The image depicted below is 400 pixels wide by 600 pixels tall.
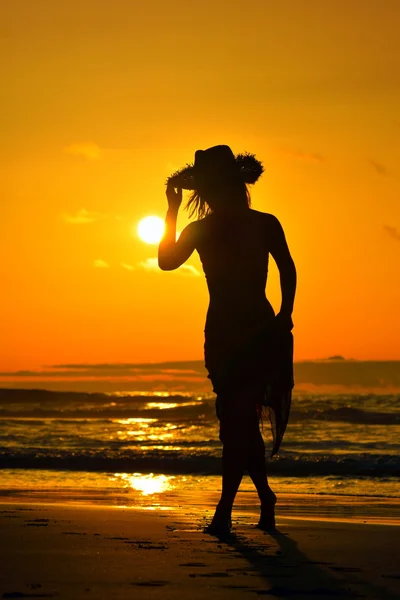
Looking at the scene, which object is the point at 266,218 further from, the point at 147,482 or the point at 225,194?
the point at 147,482

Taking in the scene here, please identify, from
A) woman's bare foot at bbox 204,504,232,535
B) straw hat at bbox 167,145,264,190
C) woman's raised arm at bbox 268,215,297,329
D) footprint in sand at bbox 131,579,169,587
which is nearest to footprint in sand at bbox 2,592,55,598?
footprint in sand at bbox 131,579,169,587

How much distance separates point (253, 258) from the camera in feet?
17.8

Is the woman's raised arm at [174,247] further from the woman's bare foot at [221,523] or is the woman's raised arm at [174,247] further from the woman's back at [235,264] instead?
the woman's bare foot at [221,523]

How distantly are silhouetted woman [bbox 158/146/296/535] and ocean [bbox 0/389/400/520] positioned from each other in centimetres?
40

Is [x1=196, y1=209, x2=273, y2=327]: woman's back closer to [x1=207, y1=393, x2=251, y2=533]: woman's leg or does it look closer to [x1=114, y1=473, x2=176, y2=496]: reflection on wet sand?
[x1=207, y1=393, x2=251, y2=533]: woman's leg

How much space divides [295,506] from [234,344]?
4.42m

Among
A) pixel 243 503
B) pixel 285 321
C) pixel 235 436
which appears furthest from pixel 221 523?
pixel 243 503

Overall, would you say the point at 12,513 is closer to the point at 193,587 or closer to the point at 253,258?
the point at 253,258

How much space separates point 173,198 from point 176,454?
1162 centimetres

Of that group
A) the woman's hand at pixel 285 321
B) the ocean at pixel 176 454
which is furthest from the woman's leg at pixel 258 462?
the woman's hand at pixel 285 321

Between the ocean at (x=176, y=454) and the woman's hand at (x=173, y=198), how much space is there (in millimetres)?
1392

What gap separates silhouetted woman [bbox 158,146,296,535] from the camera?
5273 millimetres

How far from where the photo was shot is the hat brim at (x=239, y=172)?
5645 millimetres

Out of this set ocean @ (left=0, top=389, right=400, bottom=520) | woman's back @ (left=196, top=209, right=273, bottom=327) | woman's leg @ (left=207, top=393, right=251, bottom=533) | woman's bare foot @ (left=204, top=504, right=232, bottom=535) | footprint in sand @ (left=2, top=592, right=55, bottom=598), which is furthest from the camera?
ocean @ (left=0, top=389, right=400, bottom=520)
